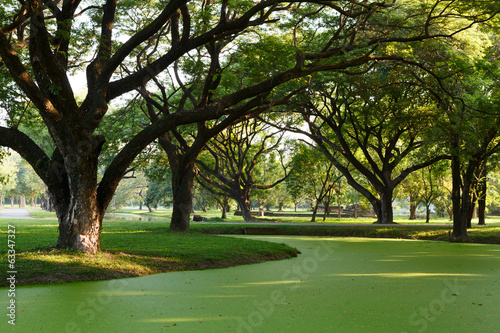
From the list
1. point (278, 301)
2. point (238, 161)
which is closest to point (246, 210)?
point (238, 161)

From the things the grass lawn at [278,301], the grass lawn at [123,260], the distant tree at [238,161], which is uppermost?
the distant tree at [238,161]

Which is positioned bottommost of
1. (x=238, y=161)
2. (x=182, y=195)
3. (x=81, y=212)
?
(x=81, y=212)

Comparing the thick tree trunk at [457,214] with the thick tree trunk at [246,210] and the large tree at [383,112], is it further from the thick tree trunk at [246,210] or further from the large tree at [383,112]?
the thick tree trunk at [246,210]

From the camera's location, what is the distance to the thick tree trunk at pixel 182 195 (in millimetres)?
13055

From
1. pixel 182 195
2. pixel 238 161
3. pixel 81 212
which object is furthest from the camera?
pixel 238 161

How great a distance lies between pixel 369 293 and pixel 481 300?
122 cm

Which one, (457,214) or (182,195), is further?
(182,195)

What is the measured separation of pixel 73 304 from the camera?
439 cm

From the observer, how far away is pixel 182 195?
13.1 meters

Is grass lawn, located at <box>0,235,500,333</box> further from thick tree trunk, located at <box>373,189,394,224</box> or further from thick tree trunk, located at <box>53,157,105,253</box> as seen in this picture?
thick tree trunk, located at <box>373,189,394,224</box>

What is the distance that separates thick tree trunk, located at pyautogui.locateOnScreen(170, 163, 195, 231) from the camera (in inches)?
514

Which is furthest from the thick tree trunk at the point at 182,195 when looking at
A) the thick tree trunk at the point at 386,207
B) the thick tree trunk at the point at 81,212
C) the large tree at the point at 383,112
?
the thick tree trunk at the point at 386,207

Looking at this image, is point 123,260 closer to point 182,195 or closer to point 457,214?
point 182,195

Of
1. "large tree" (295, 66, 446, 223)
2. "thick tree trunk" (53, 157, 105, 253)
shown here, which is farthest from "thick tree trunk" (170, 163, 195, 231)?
"thick tree trunk" (53, 157, 105, 253)
